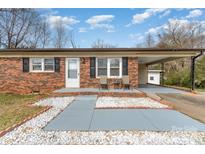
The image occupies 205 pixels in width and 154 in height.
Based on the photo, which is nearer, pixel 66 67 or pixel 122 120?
pixel 122 120

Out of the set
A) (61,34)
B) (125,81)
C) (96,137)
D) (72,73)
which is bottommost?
(96,137)

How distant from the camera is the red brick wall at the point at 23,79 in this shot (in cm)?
1322

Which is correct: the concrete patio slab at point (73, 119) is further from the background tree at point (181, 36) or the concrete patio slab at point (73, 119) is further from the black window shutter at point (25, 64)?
the background tree at point (181, 36)

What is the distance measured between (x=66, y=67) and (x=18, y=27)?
22.8 metres

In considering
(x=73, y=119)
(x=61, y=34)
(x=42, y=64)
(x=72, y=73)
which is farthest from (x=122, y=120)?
(x=61, y=34)

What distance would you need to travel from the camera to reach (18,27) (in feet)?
103

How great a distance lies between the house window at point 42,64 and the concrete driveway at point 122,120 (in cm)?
661

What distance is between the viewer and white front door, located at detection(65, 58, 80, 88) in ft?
43.2

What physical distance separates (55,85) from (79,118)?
24.7ft

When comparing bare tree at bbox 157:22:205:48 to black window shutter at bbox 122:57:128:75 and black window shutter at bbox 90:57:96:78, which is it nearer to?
black window shutter at bbox 122:57:128:75

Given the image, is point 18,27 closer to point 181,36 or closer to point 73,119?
point 181,36

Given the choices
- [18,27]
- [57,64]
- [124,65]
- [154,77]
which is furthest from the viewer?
[18,27]

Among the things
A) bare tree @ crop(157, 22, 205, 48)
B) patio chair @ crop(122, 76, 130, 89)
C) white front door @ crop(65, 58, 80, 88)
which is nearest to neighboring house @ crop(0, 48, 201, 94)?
white front door @ crop(65, 58, 80, 88)

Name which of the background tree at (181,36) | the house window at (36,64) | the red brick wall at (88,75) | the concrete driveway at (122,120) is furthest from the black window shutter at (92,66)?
the background tree at (181,36)
